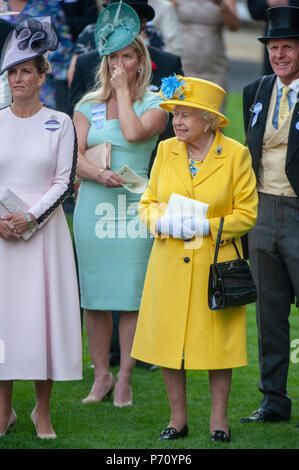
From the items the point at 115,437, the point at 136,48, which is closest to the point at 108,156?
the point at 136,48

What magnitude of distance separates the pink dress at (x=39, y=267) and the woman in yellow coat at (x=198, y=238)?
1.59 feet

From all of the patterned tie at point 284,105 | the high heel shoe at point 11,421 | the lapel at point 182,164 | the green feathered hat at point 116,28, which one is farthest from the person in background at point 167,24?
the high heel shoe at point 11,421

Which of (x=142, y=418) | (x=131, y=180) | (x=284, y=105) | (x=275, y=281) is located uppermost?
(x=284, y=105)

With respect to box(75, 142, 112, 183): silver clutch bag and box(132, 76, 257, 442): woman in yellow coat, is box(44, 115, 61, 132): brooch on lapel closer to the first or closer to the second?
box(132, 76, 257, 442): woman in yellow coat

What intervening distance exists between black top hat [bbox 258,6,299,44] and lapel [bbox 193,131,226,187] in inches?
31.9

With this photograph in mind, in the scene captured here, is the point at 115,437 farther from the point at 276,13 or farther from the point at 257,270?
the point at 276,13

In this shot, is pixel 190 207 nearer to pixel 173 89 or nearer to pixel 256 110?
pixel 173 89

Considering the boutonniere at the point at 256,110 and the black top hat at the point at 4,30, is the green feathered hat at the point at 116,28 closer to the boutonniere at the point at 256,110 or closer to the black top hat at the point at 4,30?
the black top hat at the point at 4,30

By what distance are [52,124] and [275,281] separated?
5.45 ft

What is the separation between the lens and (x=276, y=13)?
6.07 metres

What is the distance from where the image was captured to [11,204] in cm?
568

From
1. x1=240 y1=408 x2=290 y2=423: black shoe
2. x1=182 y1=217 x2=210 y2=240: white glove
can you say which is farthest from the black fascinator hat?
x1=240 y1=408 x2=290 y2=423: black shoe

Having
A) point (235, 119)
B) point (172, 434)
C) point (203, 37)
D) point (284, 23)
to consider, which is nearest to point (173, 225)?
point (172, 434)
